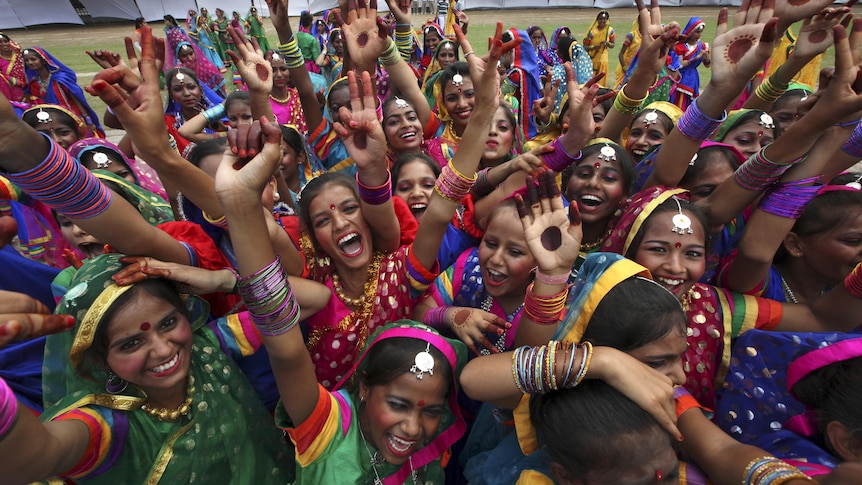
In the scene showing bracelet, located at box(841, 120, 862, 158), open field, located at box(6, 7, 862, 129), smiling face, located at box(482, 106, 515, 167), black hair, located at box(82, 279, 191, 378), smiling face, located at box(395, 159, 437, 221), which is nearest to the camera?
black hair, located at box(82, 279, 191, 378)

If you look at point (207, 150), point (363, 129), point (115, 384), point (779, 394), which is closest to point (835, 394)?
point (779, 394)

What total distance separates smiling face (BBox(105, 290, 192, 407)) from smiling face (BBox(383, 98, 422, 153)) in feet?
7.16

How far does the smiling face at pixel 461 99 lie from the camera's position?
12.2ft

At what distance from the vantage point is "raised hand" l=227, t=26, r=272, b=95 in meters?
2.52

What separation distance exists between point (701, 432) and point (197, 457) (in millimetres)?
1803

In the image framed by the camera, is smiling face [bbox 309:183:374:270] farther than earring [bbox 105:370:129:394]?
Yes

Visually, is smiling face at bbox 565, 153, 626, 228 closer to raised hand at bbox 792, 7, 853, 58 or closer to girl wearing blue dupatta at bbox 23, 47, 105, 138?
raised hand at bbox 792, 7, 853, 58

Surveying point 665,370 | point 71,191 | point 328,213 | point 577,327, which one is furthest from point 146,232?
point 665,370

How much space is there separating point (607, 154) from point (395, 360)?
1743 millimetres

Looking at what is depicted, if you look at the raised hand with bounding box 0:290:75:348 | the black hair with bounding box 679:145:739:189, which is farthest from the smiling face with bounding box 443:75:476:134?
the raised hand with bounding box 0:290:75:348

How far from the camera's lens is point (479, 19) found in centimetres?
2441

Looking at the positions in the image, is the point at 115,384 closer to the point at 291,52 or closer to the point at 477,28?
the point at 291,52

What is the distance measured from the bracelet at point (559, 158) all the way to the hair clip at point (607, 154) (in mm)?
128

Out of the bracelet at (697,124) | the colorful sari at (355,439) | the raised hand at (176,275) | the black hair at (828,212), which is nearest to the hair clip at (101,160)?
the raised hand at (176,275)
